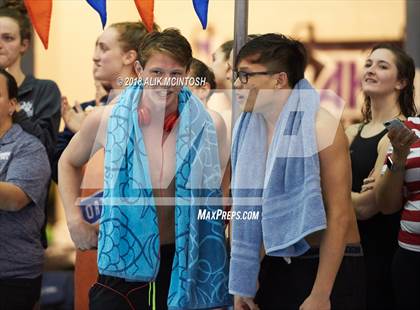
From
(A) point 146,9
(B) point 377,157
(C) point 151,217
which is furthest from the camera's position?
(B) point 377,157

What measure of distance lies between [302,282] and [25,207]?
1.28 metres

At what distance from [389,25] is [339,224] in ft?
4.24

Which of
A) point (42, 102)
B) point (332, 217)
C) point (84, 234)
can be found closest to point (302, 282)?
point (332, 217)

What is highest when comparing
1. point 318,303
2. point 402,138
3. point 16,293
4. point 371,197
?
point 402,138

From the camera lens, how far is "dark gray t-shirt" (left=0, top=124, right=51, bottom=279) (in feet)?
12.7

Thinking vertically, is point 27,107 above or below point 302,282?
above

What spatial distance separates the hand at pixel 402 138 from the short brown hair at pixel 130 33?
102 centimetres

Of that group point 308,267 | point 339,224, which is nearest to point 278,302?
point 308,267

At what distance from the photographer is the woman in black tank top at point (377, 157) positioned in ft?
13.4

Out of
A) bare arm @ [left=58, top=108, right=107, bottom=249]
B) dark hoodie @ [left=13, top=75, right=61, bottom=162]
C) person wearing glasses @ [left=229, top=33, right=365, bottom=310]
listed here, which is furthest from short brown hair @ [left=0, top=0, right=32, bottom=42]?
person wearing glasses @ [left=229, top=33, right=365, bottom=310]

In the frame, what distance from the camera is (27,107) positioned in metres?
4.36

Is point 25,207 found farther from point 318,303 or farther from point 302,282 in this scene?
point 318,303

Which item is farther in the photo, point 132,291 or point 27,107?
point 27,107

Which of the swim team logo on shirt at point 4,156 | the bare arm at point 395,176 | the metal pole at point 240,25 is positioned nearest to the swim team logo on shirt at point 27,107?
the swim team logo on shirt at point 4,156
